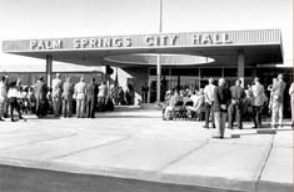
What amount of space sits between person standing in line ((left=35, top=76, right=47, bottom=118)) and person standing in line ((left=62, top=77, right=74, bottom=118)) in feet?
2.63

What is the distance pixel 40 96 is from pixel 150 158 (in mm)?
10040

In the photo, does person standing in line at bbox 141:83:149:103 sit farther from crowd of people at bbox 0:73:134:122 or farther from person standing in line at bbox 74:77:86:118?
person standing in line at bbox 74:77:86:118

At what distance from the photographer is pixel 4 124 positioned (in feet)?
49.7

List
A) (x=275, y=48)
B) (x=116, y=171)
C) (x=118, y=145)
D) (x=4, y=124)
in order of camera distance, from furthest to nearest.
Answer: (x=275, y=48) < (x=4, y=124) < (x=118, y=145) < (x=116, y=171)

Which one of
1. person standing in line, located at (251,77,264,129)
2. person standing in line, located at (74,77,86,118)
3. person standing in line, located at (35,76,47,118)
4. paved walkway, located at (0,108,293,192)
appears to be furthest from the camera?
person standing in line, located at (35,76,47,118)

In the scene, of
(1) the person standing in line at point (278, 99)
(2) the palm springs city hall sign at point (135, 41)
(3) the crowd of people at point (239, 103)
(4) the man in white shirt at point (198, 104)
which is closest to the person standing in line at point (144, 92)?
(2) the palm springs city hall sign at point (135, 41)

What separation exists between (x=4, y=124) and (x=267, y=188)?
35.8 ft

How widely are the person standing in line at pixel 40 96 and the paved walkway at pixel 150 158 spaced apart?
3.88 m

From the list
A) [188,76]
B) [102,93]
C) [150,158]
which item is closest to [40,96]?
[102,93]

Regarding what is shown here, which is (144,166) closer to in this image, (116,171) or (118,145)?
(116,171)

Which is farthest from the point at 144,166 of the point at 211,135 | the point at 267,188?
the point at 211,135

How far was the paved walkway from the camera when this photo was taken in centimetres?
686

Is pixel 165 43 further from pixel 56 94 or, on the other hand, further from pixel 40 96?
pixel 40 96

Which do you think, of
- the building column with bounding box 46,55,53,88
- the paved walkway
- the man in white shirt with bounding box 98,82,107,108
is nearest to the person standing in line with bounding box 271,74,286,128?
the paved walkway
